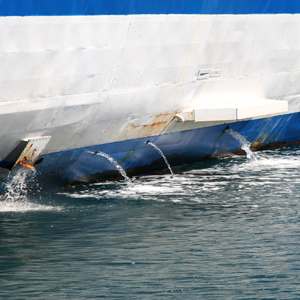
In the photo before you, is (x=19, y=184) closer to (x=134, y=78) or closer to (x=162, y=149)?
(x=134, y=78)

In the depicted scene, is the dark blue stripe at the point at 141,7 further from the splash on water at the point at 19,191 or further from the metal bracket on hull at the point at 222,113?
the splash on water at the point at 19,191

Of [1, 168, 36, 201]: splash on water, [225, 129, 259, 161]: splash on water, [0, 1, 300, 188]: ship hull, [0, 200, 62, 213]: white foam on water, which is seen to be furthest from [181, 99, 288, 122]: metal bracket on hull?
[0, 200, 62, 213]: white foam on water

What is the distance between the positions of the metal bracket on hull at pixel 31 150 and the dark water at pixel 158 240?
0.53 metres

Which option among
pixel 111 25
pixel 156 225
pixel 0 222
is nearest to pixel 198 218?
pixel 156 225

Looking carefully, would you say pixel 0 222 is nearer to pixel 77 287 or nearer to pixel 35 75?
pixel 35 75

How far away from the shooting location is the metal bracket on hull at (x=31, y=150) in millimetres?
7402

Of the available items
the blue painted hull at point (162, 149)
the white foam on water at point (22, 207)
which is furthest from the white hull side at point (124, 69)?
the white foam on water at point (22, 207)

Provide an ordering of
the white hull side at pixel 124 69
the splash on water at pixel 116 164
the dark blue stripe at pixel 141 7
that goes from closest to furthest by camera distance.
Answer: the dark blue stripe at pixel 141 7 → the white hull side at pixel 124 69 → the splash on water at pixel 116 164

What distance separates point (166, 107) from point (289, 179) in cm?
201

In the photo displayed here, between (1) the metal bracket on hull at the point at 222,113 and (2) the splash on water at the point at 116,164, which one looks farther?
(1) the metal bracket on hull at the point at 222,113

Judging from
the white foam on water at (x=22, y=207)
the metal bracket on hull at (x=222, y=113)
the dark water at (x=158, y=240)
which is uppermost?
the metal bracket on hull at (x=222, y=113)

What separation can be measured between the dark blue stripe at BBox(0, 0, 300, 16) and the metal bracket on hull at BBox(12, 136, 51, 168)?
1604mm

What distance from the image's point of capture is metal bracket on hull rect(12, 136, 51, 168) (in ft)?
24.3

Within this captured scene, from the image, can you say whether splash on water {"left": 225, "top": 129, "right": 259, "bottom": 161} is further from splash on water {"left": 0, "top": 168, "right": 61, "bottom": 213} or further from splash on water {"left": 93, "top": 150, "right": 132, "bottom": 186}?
splash on water {"left": 0, "top": 168, "right": 61, "bottom": 213}
